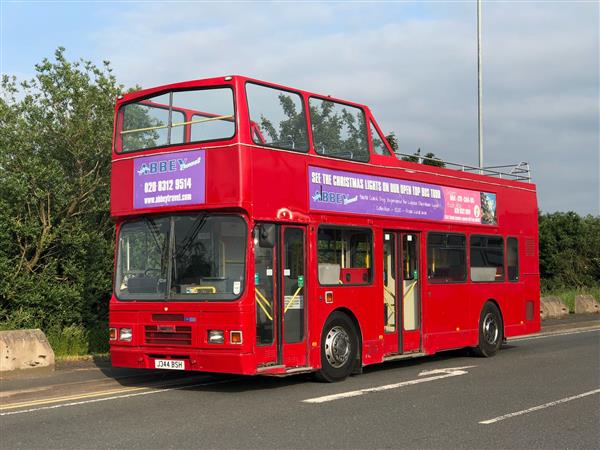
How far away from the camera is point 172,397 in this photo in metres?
10.9

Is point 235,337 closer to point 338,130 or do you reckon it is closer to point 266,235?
point 266,235

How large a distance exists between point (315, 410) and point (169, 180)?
3.82 meters

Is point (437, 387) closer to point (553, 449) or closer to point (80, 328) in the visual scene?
point (553, 449)

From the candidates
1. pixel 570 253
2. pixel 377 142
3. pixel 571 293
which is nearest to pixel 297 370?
pixel 377 142

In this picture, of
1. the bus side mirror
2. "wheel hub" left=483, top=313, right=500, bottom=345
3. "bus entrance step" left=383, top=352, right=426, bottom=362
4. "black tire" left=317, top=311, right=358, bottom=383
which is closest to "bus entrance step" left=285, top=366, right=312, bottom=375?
"black tire" left=317, top=311, right=358, bottom=383

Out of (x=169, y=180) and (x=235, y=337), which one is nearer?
(x=235, y=337)

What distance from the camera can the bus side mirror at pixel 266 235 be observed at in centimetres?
1113

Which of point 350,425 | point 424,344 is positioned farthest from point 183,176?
point 424,344

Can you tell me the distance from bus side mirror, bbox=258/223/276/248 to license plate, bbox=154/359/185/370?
1901 mm

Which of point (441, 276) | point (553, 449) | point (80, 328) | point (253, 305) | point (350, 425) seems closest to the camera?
point (553, 449)

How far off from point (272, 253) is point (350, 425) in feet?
10.8

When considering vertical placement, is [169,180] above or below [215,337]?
above

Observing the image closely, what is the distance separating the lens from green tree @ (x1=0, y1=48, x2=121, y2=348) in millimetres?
15406

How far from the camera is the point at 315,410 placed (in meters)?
9.71
